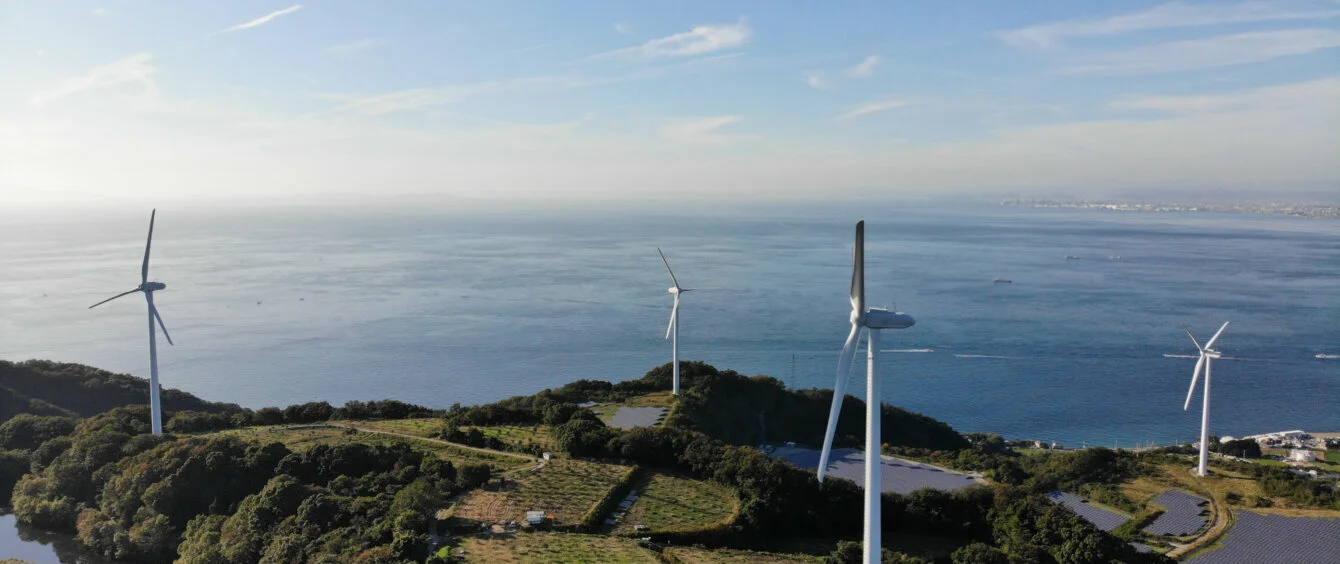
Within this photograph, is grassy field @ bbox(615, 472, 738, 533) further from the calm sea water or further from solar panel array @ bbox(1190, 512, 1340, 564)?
the calm sea water

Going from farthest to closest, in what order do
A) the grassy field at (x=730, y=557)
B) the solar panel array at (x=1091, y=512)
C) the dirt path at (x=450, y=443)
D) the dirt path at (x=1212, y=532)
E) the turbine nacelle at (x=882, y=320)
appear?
the dirt path at (x=450, y=443)
the solar panel array at (x=1091, y=512)
the dirt path at (x=1212, y=532)
the grassy field at (x=730, y=557)
the turbine nacelle at (x=882, y=320)

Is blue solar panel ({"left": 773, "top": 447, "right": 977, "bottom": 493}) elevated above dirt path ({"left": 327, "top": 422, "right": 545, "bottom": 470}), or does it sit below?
below

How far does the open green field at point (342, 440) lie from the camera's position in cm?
3481

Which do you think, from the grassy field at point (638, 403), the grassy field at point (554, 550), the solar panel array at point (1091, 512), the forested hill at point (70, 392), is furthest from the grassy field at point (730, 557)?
the forested hill at point (70, 392)

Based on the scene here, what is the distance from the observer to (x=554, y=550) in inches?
992

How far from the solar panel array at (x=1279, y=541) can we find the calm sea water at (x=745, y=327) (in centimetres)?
2117

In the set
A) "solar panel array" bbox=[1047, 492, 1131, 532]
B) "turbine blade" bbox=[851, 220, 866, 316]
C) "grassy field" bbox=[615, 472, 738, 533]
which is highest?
"turbine blade" bbox=[851, 220, 866, 316]

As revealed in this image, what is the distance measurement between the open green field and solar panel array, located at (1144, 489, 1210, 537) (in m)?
27.1

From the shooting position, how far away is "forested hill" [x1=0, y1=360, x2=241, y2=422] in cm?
5112

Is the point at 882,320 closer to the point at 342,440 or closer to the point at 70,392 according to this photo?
the point at 342,440

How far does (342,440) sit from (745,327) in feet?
181

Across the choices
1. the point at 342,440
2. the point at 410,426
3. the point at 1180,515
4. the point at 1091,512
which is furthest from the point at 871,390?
the point at 410,426

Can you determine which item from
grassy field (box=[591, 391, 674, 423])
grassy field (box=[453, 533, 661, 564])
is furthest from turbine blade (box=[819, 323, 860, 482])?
grassy field (box=[591, 391, 674, 423])

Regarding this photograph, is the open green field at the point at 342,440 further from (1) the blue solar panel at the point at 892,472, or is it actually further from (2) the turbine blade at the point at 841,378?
(2) the turbine blade at the point at 841,378
